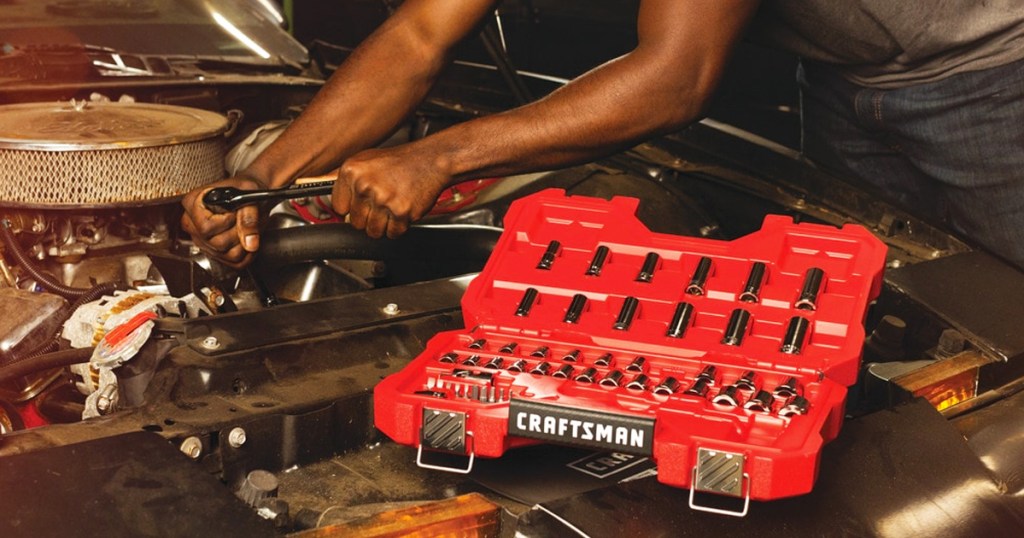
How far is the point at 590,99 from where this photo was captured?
1.46m

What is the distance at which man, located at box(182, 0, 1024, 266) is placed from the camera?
1.44 metres

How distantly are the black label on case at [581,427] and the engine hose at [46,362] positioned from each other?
56 cm

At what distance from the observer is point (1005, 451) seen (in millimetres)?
1210

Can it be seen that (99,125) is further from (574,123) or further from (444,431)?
(444,431)

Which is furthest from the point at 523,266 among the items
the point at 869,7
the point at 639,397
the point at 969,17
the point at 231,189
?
the point at 969,17

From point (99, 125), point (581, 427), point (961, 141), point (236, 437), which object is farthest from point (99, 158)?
point (961, 141)

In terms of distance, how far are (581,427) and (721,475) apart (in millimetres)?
125

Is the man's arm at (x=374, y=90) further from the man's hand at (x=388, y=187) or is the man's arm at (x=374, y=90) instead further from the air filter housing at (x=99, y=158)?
the man's hand at (x=388, y=187)

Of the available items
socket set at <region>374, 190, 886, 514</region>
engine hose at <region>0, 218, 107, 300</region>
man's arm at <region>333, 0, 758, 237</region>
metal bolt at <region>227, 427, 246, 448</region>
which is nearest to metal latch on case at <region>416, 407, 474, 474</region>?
socket set at <region>374, 190, 886, 514</region>

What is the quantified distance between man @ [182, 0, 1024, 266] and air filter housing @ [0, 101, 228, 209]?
109 millimetres

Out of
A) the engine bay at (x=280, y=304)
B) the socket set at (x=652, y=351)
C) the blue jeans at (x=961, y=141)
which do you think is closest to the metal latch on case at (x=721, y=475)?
the socket set at (x=652, y=351)

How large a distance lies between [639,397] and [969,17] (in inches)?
43.4

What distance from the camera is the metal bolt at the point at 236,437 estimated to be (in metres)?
1.12

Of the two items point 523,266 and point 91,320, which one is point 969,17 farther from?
point 91,320
